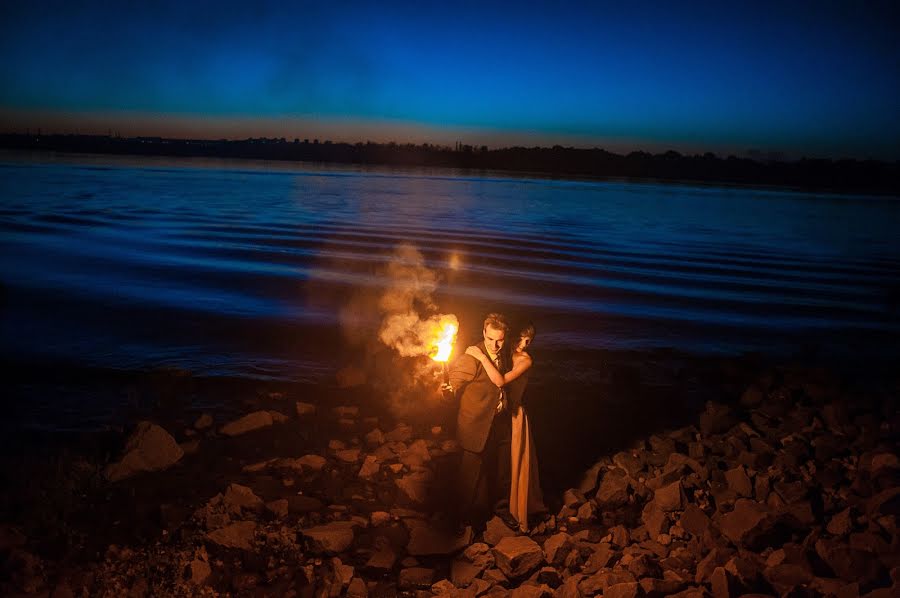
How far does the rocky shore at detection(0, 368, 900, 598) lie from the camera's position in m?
5.18

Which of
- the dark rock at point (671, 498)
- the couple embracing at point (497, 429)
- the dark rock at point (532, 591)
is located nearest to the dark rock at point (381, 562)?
the couple embracing at point (497, 429)

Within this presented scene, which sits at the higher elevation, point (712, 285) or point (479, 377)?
point (479, 377)

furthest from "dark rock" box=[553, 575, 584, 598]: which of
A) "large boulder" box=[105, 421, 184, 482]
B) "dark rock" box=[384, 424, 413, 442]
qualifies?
"large boulder" box=[105, 421, 184, 482]

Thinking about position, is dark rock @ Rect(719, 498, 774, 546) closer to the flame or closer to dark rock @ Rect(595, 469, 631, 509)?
dark rock @ Rect(595, 469, 631, 509)

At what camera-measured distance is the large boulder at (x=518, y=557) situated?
5.50m

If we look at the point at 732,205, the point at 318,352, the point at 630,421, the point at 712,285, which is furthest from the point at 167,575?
the point at 732,205

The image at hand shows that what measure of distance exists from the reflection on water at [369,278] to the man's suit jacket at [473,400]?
528 centimetres

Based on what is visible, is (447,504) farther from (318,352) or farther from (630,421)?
(318,352)

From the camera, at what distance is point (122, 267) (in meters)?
19.7

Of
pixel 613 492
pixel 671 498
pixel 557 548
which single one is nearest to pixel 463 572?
pixel 557 548

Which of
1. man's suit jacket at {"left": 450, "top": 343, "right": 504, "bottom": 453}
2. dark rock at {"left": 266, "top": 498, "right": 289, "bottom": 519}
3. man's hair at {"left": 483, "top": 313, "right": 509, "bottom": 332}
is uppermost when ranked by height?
man's hair at {"left": 483, "top": 313, "right": 509, "bottom": 332}

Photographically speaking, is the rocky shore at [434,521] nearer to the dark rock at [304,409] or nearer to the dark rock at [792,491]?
the dark rock at [792,491]

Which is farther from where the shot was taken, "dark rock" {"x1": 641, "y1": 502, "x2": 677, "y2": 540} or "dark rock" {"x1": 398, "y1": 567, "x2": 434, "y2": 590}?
"dark rock" {"x1": 641, "y1": 502, "x2": 677, "y2": 540}

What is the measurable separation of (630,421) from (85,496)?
6.49 m
